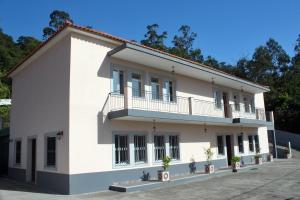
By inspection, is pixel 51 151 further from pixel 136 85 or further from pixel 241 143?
pixel 241 143

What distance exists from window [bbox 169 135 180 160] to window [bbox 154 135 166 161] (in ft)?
2.06

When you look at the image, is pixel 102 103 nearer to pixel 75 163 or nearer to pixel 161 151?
pixel 75 163

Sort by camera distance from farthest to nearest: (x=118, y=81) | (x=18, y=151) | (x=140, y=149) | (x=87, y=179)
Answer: (x=18, y=151), (x=140, y=149), (x=118, y=81), (x=87, y=179)

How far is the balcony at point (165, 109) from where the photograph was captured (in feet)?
44.9

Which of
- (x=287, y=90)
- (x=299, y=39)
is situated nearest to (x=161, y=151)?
(x=287, y=90)

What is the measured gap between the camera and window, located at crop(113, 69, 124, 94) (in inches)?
569

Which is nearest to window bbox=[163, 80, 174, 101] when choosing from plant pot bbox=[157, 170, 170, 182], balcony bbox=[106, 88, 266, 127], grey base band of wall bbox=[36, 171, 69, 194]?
balcony bbox=[106, 88, 266, 127]

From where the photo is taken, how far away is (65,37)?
13.4 meters

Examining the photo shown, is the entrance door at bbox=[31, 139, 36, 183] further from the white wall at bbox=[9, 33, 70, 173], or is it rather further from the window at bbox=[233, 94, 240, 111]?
the window at bbox=[233, 94, 240, 111]

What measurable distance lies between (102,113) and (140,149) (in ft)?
9.40

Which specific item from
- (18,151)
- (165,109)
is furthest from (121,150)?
(18,151)

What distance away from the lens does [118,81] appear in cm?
1462

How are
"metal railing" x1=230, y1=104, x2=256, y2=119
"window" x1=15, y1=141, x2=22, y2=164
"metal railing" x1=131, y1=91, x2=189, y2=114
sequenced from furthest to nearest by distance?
"metal railing" x1=230, y1=104, x2=256, y2=119
"window" x1=15, y1=141, x2=22, y2=164
"metal railing" x1=131, y1=91, x2=189, y2=114

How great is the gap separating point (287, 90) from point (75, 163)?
3791cm
